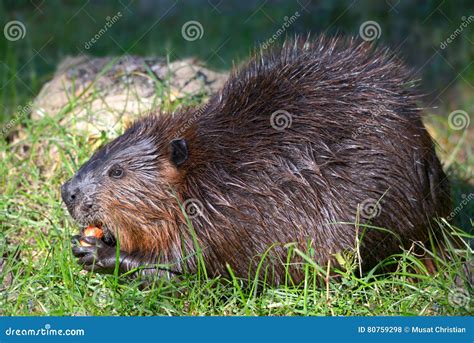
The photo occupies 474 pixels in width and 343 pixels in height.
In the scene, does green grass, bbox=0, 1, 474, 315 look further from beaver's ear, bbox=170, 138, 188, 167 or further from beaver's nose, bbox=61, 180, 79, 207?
beaver's ear, bbox=170, 138, 188, 167

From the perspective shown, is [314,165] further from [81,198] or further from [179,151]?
[81,198]

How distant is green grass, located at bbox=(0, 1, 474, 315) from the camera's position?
4.43m

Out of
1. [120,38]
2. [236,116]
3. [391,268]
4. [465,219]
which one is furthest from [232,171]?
[120,38]

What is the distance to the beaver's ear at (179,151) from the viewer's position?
4723mm

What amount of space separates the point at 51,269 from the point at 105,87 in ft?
7.33

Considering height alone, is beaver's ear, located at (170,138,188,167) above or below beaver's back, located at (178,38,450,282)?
below

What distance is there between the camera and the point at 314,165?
4.79 meters

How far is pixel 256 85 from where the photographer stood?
5.11 meters

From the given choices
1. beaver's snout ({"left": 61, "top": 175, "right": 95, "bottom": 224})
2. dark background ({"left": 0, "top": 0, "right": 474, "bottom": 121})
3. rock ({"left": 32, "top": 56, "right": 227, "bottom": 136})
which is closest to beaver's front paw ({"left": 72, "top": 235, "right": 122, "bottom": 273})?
beaver's snout ({"left": 61, "top": 175, "right": 95, "bottom": 224})

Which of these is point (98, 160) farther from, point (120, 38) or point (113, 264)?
point (120, 38)

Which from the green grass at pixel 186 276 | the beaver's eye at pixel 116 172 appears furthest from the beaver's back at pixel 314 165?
the beaver's eye at pixel 116 172

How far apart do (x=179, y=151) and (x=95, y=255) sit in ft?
2.42

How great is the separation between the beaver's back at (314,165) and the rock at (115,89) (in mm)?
1466

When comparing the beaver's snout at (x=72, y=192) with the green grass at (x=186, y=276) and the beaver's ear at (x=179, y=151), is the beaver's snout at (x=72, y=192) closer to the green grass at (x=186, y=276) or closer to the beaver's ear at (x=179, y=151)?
the green grass at (x=186, y=276)
